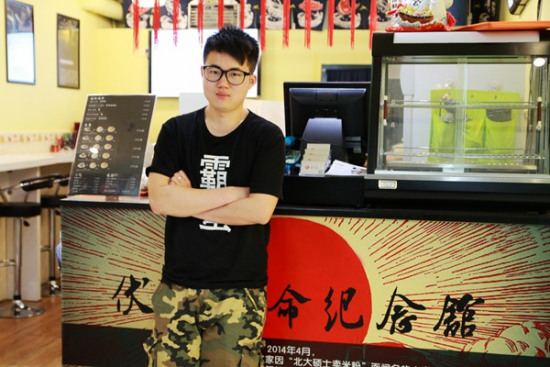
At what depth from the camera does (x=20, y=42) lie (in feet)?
19.1

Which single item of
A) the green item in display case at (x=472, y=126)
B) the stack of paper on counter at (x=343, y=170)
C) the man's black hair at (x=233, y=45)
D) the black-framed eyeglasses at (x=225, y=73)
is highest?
the man's black hair at (x=233, y=45)

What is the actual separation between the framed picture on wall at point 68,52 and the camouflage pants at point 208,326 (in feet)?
16.6

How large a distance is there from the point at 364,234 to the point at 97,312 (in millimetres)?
1239

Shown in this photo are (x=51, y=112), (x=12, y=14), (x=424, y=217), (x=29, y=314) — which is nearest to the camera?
(x=424, y=217)

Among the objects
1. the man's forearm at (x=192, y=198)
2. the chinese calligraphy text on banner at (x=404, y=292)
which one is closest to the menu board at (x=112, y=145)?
the chinese calligraphy text on banner at (x=404, y=292)

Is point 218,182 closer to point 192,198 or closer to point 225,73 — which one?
point 192,198

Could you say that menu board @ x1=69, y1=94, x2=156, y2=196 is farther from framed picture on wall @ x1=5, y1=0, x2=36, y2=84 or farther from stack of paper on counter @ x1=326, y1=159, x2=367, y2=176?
framed picture on wall @ x1=5, y1=0, x2=36, y2=84

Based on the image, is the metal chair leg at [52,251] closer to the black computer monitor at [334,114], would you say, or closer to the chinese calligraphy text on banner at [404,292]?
the chinese calligraphy text on banner at [404,292]

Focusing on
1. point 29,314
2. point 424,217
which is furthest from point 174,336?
point 29,314

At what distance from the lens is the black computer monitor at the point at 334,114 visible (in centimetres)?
297

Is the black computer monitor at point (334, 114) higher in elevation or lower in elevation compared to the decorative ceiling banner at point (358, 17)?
lower

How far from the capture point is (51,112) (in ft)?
21.2

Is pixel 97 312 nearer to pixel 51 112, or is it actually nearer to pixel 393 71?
pixel 393 71

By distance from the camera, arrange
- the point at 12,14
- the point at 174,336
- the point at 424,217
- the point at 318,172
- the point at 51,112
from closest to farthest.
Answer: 1. the point at 174,336
2. the point at 424,217
3. the point at 318,172
4. the point at 12,14
5. the point at 51,112
